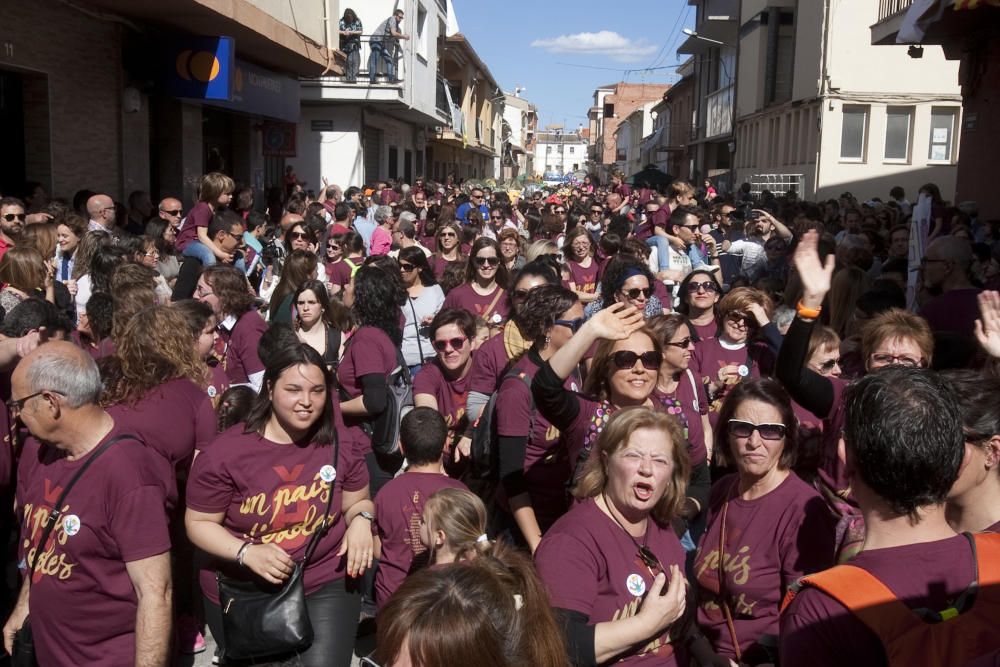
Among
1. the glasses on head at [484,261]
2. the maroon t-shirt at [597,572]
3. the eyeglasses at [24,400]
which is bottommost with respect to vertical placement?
the maroon t-shirt at [597,572]

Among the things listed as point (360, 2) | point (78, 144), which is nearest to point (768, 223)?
point (78, 144)

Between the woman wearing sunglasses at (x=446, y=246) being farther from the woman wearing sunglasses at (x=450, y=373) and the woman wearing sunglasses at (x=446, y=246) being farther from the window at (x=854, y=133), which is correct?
the window at (x=854, y=133)

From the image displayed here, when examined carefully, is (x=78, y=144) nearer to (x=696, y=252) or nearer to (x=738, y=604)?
(x=696, y=252)

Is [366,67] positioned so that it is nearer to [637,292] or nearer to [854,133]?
[854,133]

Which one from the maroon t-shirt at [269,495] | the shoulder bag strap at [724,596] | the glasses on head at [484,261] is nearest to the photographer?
the shoulder bag strap at [724,596]

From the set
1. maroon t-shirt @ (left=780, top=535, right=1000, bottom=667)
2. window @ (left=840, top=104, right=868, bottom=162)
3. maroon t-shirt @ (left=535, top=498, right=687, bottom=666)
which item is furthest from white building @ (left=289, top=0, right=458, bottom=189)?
maroon t-shirt @ (left=780, top=535, right=1000, bottom=667)

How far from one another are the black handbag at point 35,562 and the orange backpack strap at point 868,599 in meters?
2.41

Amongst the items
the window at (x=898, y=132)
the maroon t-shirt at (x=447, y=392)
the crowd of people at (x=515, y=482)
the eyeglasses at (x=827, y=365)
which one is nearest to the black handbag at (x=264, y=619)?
the crowd of people at (x=515, y=482)

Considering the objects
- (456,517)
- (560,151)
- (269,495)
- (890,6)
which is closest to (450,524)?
(456,517)

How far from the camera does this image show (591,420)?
388 centimetres

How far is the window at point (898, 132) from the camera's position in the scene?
22812mm

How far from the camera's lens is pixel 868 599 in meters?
1.98

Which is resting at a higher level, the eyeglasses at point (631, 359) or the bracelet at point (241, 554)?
the eyeglasses at point (631, 359)

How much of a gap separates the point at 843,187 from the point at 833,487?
2126cm
